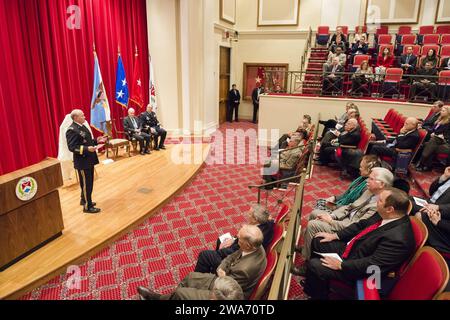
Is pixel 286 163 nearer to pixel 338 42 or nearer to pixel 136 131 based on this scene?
pixel 136 131

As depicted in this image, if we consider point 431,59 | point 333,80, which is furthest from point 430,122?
point 431,59

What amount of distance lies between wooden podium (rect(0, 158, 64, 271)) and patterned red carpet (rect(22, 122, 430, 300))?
19.8 inches

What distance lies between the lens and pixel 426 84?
6.88 m

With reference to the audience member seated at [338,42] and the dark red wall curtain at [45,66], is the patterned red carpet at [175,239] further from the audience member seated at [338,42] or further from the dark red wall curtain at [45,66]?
the audience member seated at [338,42]

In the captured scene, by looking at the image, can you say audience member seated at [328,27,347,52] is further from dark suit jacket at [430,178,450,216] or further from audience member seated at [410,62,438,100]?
dark suit jacket at [430,178,450,216]

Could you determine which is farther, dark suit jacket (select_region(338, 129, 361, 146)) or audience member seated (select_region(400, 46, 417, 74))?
audience member seated (select_region(400, 46, 417, 74))

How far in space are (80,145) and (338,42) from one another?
27.2 feet

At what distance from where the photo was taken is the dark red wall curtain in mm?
4586

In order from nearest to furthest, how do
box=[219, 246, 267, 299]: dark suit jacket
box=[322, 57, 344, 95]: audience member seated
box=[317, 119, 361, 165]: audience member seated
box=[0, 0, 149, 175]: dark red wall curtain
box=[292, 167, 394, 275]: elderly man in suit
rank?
box=[219, 246, 267, 299]: dark suit jacket
box=[292, 167, 394, 275]: elderly man in suit
box=[0, 0, 149, 175]: dark red wall curtain
box=[317, 119, 361, 165]: audience member seated
box=[322, 57, 344, 95]: audience member seated

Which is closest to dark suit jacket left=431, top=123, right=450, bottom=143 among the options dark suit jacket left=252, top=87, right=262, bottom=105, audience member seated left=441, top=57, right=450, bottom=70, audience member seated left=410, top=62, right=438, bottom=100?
audience member seated left=410, top=62, right=438, bottom=100

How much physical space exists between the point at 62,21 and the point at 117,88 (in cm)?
181

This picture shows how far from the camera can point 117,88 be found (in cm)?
701

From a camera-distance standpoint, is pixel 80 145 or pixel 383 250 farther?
pixel 80 145

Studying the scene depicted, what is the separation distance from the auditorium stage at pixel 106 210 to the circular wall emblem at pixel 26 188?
2.14 feet
